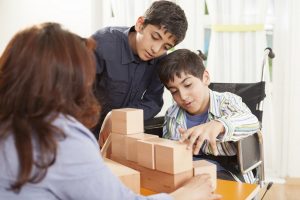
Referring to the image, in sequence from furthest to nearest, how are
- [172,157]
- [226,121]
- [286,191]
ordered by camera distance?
[286,191], [226,121], [172,157]

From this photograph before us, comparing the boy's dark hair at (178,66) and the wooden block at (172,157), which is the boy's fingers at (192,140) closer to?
the wooden block at (172,157)

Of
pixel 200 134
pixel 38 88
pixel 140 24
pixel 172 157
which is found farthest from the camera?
pixel 140 24


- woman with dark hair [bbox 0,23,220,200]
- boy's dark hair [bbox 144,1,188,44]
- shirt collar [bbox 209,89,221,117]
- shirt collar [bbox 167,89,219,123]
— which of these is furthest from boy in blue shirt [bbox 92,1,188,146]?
woman with dark hair [bbox 0,23,220,200]

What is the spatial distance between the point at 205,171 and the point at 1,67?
619mm

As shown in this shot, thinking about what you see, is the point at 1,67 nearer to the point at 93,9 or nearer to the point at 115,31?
the point at 115,31

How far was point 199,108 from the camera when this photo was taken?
1624mm

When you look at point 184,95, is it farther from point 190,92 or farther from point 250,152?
point 250,152

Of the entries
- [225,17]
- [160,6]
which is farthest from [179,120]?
[225,17]

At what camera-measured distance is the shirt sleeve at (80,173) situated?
730 millimetres

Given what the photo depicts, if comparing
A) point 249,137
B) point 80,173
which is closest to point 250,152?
point 249,137

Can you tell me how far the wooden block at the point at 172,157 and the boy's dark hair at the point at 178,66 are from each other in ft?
1.84

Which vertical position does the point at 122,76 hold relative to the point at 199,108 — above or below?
above

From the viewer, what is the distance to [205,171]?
108cm

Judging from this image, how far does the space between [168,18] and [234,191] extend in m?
0.74
